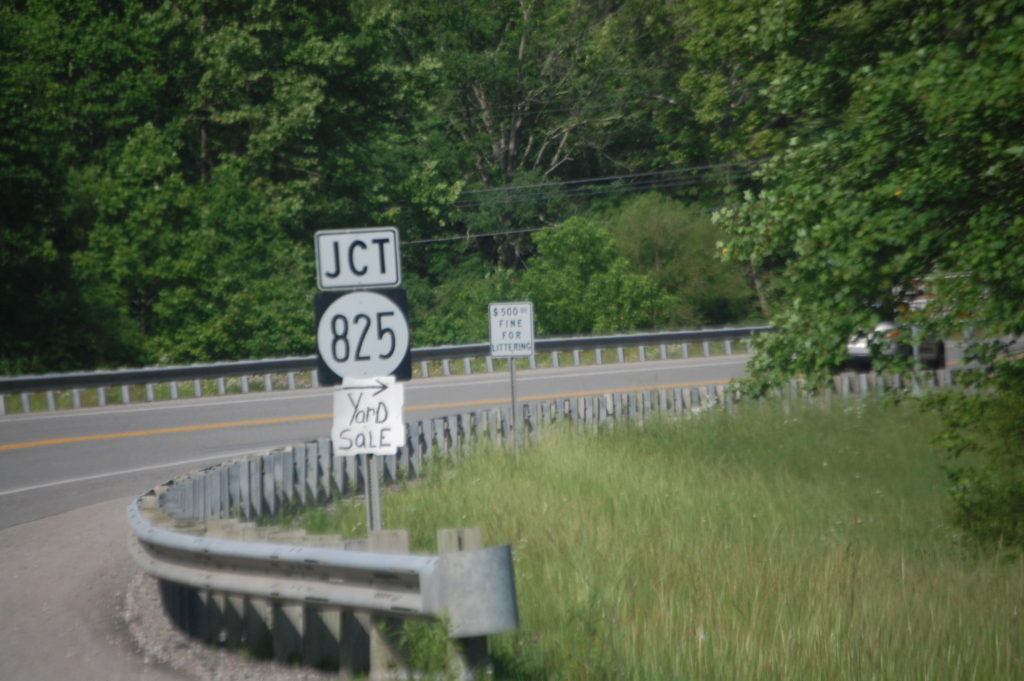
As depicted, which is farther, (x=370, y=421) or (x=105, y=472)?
(x=105, y=472)

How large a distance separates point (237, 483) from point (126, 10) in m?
31.9

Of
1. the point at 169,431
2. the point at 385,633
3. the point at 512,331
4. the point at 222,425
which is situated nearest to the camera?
the point at 385,633

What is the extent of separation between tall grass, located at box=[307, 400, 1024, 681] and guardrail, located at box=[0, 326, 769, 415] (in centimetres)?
719

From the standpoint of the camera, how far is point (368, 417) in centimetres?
912

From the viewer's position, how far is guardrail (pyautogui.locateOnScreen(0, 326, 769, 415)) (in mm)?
24938

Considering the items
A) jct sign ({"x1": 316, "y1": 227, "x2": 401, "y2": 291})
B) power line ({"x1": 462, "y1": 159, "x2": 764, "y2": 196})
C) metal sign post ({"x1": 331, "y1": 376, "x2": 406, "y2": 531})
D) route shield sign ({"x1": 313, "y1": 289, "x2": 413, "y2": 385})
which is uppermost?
power line ({"x1": 462, "y1": 159, "x2": 764, "y2": 196})

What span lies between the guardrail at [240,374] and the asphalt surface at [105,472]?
1.16 m

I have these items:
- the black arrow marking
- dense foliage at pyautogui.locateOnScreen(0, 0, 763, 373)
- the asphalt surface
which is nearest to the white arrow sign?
the black arrow marking

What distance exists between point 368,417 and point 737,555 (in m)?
2.90

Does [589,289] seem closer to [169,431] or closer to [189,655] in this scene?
→ [169,431]

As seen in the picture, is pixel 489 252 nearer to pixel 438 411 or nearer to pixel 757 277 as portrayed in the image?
pixel 757 277

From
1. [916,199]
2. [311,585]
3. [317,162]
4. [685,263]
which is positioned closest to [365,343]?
[311,585]

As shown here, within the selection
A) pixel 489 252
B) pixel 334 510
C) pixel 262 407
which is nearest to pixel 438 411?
pixel 262 407

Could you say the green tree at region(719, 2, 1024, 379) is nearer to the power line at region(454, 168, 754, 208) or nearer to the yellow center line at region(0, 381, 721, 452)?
the yellow center line at region(0, 381, 721, 452)
